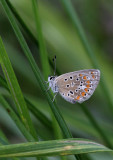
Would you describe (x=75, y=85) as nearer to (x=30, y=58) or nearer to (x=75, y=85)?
(x=75, y=85)

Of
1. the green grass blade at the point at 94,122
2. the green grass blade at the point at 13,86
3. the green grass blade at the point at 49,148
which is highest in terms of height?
the green grass blade at the point at 13,86

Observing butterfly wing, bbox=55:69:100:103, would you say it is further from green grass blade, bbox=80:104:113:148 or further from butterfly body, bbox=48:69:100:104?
green grass blade, bbox=80:104:113:148

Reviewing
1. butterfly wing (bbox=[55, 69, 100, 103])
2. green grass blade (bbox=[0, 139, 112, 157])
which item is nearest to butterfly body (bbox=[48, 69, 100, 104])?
butterfly wing (bbox=[55, 69, 100, 103])

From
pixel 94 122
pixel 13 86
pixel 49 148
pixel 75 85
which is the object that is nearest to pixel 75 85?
pixel 75 85

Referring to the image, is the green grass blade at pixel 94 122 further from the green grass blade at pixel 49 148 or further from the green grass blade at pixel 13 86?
the green grass blade at pixel 49 148

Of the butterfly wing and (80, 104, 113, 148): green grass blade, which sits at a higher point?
the butterfly wing

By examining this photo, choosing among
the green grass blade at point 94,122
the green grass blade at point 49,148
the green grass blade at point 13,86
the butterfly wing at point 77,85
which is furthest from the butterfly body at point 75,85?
the green grass blade at point 49,148

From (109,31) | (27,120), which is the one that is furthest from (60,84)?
(109,31)
